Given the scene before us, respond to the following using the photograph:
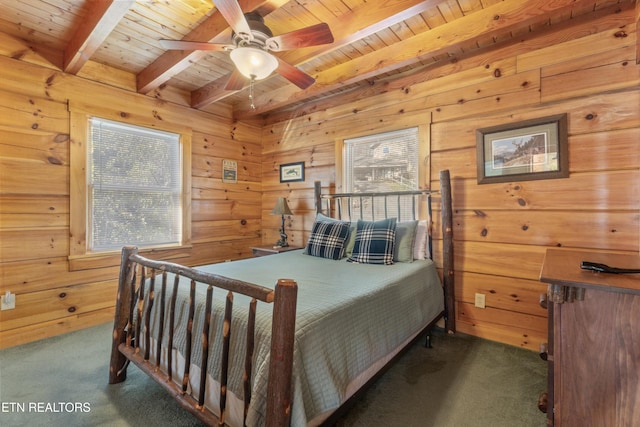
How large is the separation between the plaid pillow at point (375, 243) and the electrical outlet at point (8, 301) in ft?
8.89

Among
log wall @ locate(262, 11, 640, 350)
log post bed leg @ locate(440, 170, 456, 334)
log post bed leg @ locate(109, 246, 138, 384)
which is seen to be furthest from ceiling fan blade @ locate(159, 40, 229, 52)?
log post bed leg @ locate(440, 170, 456, 334)

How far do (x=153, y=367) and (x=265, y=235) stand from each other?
2.65 meters

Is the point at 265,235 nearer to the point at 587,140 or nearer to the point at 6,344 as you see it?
the point at 6,344

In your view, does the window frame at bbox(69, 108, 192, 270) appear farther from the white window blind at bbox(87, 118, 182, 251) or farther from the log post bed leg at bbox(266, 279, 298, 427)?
the log post bed leg at bbox(266, 279, 298, 427)

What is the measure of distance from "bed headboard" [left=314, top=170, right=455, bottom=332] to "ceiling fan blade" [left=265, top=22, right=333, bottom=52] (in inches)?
59.2

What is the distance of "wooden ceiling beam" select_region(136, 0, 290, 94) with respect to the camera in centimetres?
174

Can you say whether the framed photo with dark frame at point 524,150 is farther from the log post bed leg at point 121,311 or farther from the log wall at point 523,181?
the log post bed leg at point 121,311

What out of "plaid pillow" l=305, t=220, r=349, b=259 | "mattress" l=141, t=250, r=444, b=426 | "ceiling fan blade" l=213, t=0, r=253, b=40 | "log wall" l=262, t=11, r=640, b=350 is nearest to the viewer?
"mattress" l=141, t=250, r=444, b=426

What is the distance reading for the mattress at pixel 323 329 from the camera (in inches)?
44.1

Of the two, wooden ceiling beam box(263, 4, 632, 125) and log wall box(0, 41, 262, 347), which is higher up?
wooden ceiling beam box(263, 4, 632, 125)

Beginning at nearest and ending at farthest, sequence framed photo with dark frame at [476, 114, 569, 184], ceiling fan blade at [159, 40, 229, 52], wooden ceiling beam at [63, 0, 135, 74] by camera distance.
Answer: ceiling fan blade at [159, 40, 229, 52]
wooden ceiling beam at [63, 0, 135, 74]
framed photo with dark frame at [476, 114, 569, 184]

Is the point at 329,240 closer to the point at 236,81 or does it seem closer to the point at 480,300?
the point at 480,300

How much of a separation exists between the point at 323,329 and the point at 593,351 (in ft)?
3.26

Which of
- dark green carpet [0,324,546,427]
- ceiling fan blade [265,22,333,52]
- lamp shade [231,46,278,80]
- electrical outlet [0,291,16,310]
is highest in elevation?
ceiling fan blade [265,22,333,52]
